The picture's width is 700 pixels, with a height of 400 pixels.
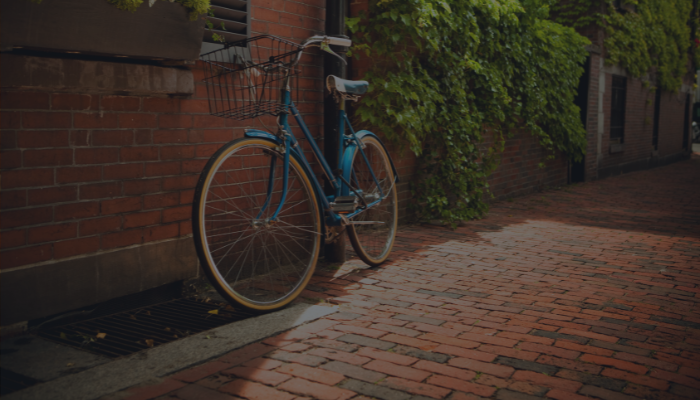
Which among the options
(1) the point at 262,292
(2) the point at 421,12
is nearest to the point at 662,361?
(1) the point at 262,292

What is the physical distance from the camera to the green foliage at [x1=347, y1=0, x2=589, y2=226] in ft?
17.9

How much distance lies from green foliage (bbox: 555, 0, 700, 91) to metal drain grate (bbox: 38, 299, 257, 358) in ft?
36.9

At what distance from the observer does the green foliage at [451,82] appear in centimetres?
545

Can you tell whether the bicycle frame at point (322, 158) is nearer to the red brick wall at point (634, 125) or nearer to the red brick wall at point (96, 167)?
the red brick wall at point (96, 167)

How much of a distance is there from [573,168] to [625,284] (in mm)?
8250

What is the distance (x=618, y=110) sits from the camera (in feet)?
46.4

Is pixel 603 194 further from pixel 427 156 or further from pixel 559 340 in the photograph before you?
pixel 559 340

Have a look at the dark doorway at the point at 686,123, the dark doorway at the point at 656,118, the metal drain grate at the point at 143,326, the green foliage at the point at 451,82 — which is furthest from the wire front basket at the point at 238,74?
the dark doorway at the point at 686,123

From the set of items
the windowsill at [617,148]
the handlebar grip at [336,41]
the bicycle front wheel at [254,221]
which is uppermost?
the handlebar grip at [336,41]

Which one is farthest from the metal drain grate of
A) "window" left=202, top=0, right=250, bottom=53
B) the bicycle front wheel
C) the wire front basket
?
"window" left=202, top=0, right=250, bottom=53

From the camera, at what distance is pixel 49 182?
2971mm

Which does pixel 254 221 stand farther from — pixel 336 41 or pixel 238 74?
pixel 336 41

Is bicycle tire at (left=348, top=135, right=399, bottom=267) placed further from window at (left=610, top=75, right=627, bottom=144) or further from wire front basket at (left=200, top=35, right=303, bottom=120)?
Result: window at (left=610, top=75, right=627, bottom=144)

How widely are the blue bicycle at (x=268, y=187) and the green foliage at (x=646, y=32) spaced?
9.51 m
